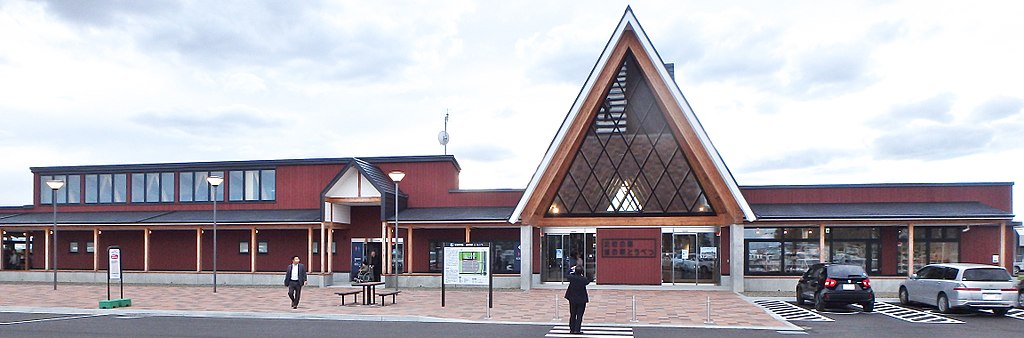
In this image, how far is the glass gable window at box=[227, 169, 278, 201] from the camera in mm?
32625

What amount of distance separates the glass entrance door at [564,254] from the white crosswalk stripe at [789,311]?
6.90m

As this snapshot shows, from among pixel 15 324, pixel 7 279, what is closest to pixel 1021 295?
pixel 15 324

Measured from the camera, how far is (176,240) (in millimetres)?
32844

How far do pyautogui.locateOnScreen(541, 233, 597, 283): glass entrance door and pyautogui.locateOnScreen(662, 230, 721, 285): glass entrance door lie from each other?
2803 mm

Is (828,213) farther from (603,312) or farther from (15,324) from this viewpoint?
(15,324)

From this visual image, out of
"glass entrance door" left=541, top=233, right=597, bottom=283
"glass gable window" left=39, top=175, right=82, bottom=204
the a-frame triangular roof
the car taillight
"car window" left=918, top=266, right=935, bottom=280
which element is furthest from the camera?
"glass gable window" left=39, top=175, right=82, bottom=204

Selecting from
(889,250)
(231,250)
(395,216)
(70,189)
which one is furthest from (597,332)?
(70,189)

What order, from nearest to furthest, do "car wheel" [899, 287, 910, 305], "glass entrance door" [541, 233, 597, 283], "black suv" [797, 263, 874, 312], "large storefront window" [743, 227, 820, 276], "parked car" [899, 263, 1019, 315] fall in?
"parked car" [899, 263, 1019, 315] < "black suv" [797, 263, 874, 312] < "car wheel" [899, 287, 910, 305] < "large storefront window" [743, 227, 820, 276] < "glass entrance door" [541, 233, 597, 283]

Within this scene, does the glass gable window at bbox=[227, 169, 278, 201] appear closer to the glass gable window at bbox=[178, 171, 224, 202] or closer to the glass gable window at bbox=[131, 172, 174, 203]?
the glass gable window at bbox=[178, 171, 224, 202]

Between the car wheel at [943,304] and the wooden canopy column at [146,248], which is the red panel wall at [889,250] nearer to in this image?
the car wheel at [943,304]

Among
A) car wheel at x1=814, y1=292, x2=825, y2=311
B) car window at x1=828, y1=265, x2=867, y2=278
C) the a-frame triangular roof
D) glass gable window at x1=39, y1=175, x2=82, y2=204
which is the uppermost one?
the a-frame triangular roof

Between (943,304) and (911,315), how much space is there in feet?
4.00

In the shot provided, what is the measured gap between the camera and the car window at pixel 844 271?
20.8 metres

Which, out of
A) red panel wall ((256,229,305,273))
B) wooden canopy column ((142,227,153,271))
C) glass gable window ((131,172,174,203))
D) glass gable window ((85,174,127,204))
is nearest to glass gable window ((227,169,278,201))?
red panel wall ((256,229,305,273))
